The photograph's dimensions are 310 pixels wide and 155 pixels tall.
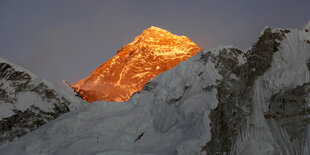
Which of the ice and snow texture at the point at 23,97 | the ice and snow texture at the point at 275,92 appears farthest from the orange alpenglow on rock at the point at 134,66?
the ice and snow texture at the point at 275,92

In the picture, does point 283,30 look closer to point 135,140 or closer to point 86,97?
point 135,140

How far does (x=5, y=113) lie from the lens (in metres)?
23.5

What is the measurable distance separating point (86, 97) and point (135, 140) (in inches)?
802

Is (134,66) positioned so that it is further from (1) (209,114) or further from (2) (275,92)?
(1) (209,114)

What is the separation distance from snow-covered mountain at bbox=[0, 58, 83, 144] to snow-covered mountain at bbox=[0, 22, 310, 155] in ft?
12.6

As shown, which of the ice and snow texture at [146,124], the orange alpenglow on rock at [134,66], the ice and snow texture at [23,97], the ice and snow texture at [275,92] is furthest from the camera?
the orange alpenglow on rock at [134,66]

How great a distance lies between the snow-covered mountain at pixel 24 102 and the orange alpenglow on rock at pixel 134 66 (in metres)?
10.9

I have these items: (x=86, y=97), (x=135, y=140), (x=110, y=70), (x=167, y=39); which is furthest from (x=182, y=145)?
(x=167, y=39)

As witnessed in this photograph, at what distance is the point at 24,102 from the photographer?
2423cm

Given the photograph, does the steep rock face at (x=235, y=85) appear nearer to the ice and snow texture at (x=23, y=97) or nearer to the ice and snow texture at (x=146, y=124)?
the ice and snow texture at (x=146, y=124)

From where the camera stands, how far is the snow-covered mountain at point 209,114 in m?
17.9

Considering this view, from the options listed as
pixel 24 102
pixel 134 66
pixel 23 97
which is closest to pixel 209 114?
pixel 24 102

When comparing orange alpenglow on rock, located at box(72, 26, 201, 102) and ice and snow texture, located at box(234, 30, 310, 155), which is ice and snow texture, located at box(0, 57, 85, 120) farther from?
ice and snow texture, located at box(234, 30, 310, 155)

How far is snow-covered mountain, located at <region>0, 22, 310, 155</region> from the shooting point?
17875 millimetres
